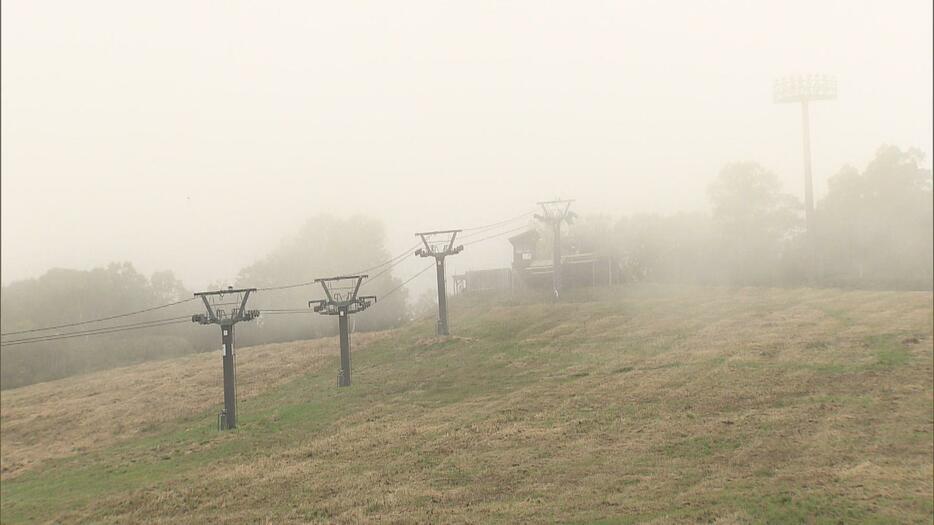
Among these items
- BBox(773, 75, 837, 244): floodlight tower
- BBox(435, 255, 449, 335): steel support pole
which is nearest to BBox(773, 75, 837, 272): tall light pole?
BBox(773, 75, 837, 244): floodlight tower

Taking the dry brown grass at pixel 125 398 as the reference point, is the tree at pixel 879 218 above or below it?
above

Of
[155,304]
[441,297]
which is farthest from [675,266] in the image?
[155,304]

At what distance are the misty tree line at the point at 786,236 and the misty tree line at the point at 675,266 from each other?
164mm

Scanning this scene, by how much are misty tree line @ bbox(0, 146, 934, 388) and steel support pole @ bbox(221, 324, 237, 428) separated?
55.5 m

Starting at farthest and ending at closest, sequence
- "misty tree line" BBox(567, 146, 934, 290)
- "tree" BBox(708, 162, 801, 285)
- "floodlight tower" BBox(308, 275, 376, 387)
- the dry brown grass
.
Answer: "tree" BBox(708, 162, 801, 285) < "misty tree line" BBox(567, 146, 934, 290) < "floodlight tower" BBox(308, 275, 376, 387) < the dry brown grass

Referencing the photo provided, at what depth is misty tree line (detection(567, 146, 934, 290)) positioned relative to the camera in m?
91.6

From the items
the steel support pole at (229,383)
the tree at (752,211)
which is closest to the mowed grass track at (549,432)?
the steel support pole at (229,383)

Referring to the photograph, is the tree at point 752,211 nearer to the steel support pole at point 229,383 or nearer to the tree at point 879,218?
the tree at point 879,218

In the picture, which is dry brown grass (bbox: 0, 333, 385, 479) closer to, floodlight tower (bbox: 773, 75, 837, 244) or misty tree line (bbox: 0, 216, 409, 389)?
misty tree line (bbox: 0, 216, 409, 389)

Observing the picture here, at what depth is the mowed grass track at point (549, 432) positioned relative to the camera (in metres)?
25.6

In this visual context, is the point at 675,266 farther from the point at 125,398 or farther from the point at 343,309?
the point at 125,398

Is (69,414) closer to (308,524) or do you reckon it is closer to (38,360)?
(308,524)

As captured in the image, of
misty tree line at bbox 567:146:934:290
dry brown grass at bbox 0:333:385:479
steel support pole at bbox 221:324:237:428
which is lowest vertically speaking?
dry brown grass at bbox 0:333:385:479

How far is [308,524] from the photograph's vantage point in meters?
25.1
